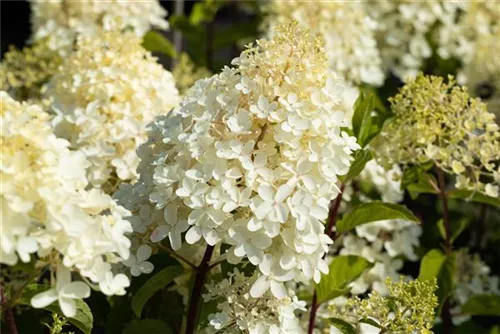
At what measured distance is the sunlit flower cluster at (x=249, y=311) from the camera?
138cm

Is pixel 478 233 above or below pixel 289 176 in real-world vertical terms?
above

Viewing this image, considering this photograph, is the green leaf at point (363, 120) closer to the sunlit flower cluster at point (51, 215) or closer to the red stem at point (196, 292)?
the red stem at point (196, 292)

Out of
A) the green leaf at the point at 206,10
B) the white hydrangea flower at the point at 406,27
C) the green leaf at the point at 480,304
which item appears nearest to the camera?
the green leaf at the point at 480,304

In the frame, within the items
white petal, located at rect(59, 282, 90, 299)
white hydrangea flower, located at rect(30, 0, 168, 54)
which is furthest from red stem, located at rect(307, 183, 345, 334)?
white hydrangea flower, located at rect(30, 0, 168, 54)

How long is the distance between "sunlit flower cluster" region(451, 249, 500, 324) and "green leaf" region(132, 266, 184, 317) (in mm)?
877

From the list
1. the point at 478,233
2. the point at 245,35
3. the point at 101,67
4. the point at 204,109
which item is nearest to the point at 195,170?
the point at 204,109

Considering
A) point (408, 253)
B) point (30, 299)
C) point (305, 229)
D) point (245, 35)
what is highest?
point (245, 35)

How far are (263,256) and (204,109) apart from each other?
25 cm

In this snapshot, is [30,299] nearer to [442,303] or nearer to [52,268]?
[52,268]

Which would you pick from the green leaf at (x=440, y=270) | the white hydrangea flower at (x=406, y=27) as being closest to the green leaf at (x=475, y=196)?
the green leaf at (x=440, y=270)

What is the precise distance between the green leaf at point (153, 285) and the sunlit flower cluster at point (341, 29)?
3.12ft

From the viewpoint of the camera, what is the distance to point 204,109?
1416mm

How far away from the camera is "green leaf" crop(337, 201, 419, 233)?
1.55 m

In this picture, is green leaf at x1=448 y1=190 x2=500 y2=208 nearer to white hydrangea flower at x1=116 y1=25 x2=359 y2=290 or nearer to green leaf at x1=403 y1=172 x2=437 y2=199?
green leaf at x1=403 y1=172 x2=437 y2=199
